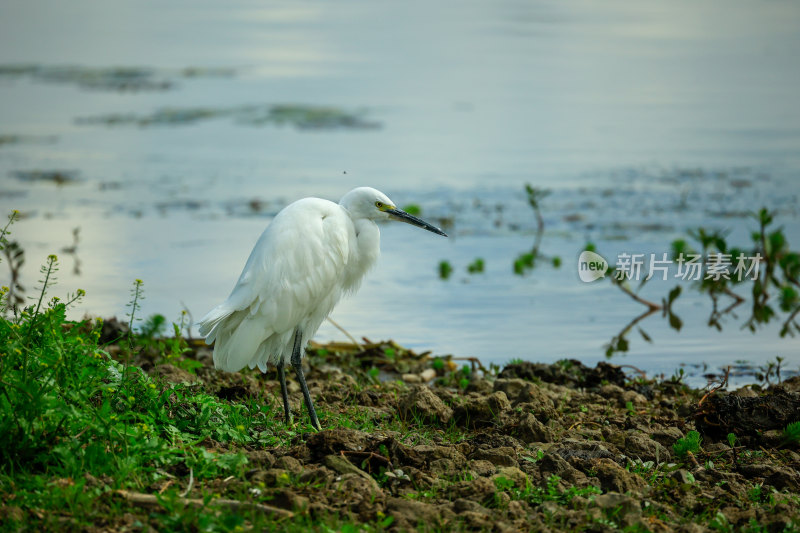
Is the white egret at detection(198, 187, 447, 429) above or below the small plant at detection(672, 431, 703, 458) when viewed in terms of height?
above

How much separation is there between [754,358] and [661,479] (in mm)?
2951

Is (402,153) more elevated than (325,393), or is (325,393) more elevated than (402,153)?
(402,153)

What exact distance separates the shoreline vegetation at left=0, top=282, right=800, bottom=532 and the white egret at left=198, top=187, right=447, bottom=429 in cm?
Result: 29

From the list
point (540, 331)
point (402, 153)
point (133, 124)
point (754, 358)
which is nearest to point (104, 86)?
point (133, 124)

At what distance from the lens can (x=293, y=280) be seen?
4.68 m

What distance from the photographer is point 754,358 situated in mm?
6480

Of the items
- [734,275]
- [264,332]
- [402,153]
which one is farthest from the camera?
[402,153]

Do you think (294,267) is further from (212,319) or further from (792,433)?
(792,433)

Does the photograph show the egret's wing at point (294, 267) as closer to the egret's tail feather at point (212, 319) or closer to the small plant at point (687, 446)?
the egret's tail feather at point (212, 319)

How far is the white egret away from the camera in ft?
15.0

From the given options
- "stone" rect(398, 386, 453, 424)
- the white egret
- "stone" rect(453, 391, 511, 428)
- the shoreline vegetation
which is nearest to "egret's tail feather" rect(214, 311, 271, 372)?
the white egret

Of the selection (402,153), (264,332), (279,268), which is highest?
(402,153)

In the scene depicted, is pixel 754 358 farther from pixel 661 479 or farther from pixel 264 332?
pixel 264 332

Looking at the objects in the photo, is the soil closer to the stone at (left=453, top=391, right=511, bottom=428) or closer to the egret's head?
the stone at (left=453, top=391, right=511, bottom=428)
